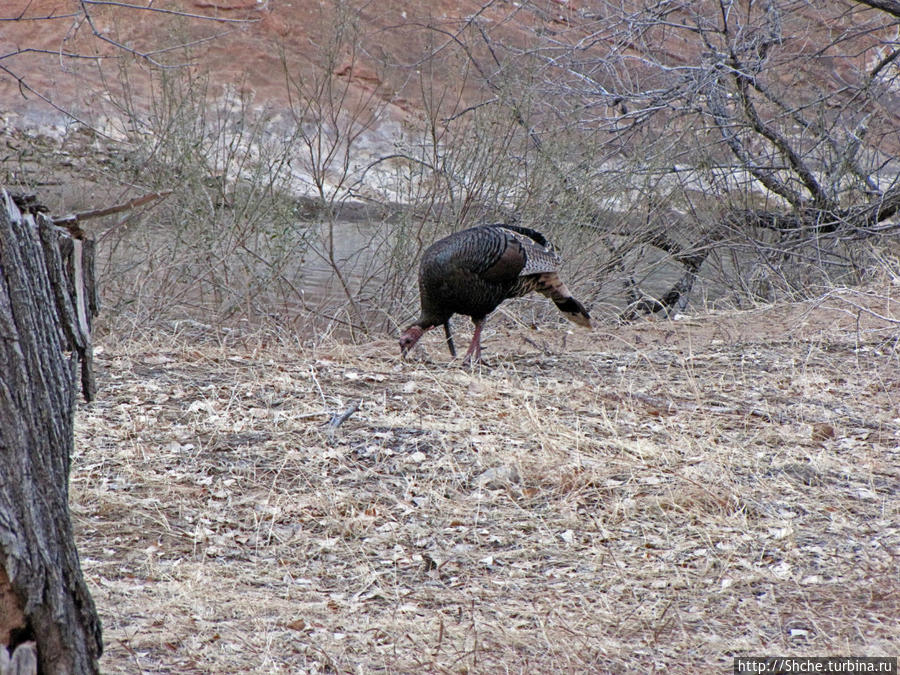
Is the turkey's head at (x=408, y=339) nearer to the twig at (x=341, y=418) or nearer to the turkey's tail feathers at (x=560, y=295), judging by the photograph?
the turkey's tail feathers at (x=560, y=295)

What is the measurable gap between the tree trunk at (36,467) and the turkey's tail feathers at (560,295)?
4.92 m

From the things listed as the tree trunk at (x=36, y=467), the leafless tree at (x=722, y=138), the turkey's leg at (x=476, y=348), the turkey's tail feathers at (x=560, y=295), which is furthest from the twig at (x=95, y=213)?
the leafless tree at (x=722, y=138)

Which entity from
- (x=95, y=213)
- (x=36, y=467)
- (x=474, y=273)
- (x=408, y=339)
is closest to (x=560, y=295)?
(x=474, y=273)

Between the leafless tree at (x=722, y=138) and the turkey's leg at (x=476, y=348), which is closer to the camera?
the turkey's leg at (x=476, y=348)

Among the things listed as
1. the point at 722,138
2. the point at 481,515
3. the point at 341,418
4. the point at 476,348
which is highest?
the point at 722,138

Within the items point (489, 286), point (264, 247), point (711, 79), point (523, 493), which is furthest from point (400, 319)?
point (523, 493)

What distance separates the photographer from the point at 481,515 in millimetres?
3656

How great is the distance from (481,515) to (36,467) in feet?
6.45

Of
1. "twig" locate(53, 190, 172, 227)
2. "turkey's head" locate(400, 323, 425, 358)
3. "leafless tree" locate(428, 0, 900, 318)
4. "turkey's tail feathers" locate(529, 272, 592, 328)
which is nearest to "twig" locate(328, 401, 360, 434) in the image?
"turkey's head" locate(400, 323, 425, 358)

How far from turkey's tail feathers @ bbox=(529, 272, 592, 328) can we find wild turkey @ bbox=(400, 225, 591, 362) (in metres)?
0.08

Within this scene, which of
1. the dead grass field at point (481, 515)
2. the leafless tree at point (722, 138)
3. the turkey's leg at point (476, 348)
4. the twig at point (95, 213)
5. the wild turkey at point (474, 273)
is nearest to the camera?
the twig at point (95, 213)

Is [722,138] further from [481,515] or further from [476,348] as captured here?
[481,515]

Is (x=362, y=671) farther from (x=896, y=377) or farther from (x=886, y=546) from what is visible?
(x=896, y=377)

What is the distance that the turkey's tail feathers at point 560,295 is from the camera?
6871 millimetres
